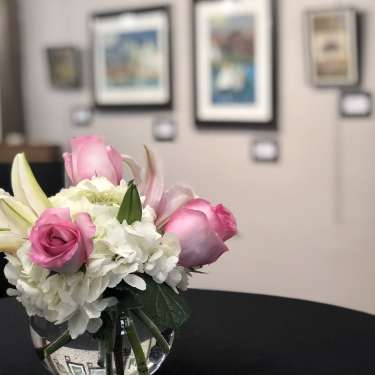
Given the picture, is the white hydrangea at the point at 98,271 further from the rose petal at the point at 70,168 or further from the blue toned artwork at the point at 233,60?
the blue toned artwork at the point at 233,60

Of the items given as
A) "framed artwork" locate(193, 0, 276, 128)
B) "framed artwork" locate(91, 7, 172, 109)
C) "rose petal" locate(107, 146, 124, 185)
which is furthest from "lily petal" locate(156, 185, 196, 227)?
"framed artwork" locate(91, 7, 172, 109)

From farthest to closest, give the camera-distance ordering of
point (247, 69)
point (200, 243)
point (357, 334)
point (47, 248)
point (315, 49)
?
point (247, 69)
point (315, 49)
point (357, 334)
point (200, 243)
point (47, 248)

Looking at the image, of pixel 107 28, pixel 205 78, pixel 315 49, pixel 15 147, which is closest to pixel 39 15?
pixel 107 28

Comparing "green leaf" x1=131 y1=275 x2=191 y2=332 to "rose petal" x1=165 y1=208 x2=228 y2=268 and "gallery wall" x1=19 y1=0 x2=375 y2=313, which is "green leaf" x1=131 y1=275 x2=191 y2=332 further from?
"gallery wall" x1=19 y1=0 x2=375 y2=313

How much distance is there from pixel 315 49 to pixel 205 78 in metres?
0.62

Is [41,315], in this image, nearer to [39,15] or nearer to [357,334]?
[357,334]

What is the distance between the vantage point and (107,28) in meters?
3.71

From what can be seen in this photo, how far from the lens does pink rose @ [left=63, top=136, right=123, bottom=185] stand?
47.8 inches

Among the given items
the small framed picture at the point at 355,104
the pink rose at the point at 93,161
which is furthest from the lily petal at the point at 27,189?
the small framed picture at the point at 355,104

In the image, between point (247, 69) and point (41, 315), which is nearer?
point (41, 315)

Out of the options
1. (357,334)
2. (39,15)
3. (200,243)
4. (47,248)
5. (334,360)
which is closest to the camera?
(47,248)

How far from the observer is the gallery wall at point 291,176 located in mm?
3072

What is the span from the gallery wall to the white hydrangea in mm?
2135

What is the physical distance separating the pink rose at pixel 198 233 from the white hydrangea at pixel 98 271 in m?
0.02
